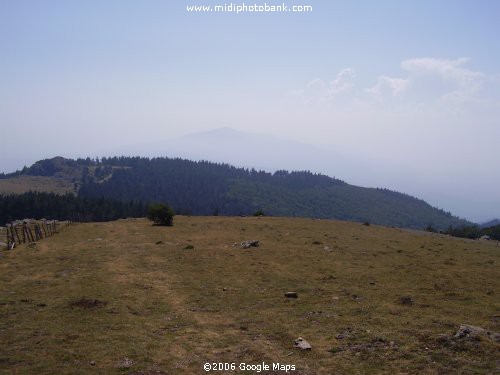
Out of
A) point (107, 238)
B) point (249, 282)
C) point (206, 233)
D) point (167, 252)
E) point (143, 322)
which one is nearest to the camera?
point (143, 322)

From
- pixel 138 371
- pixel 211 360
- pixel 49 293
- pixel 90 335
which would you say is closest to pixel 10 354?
pixel 90 335

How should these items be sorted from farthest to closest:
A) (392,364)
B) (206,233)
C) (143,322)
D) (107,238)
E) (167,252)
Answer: (206,233) < (107,238) < (167,252) < (143,322) < (392,364)

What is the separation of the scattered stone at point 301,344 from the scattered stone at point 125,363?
6.35 meters

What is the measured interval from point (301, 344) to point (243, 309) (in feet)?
21.7

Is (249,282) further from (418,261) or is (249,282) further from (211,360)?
(418,261)

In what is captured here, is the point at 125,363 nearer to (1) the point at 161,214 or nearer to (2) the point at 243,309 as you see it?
(2) the point at 243,309

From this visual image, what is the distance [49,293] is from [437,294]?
23409mm

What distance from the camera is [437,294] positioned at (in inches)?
971

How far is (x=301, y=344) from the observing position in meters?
16.4

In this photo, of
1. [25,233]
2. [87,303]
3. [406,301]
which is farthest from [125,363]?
[25,233]

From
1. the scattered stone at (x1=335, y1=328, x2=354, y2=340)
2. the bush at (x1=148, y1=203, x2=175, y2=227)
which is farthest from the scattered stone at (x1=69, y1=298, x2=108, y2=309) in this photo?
the bush at (x1=148, y1=203, x2=175, y2=227)

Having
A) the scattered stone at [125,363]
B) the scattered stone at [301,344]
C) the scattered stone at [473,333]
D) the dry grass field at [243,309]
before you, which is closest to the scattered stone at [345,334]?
the dry grass field at [243,309]

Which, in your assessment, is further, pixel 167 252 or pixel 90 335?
pixel 167 252

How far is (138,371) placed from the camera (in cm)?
1435
